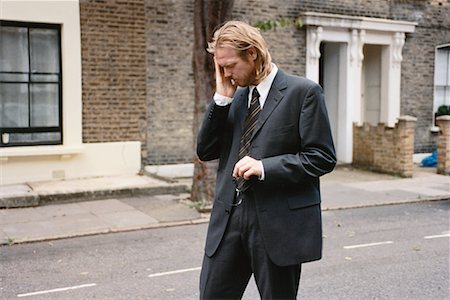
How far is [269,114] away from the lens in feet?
9.69

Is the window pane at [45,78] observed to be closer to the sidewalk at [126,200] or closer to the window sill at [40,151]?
the window sill at [40,151]

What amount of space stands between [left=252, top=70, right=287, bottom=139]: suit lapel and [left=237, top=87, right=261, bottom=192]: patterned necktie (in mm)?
36

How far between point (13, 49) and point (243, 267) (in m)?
9.11

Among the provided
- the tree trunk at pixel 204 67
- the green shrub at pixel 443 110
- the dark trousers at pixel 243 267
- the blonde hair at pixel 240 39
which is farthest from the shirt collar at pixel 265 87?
the green shrub at pixel 443 110

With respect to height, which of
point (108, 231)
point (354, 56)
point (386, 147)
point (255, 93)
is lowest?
point (108, 231)

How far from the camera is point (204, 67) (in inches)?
372

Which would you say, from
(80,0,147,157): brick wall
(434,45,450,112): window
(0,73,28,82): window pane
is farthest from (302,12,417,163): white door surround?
(0,73,28,82): window pane

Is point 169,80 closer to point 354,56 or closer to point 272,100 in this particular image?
point 354,56

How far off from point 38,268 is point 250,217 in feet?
13.7

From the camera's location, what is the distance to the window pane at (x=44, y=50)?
1109 cm

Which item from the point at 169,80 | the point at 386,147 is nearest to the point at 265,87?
the point at 169,80

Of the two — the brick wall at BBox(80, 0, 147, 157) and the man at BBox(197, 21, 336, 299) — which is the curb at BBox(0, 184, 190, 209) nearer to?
the brick wall at BBox(80, 0, 147, 157)

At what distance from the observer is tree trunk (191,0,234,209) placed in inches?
A: 367

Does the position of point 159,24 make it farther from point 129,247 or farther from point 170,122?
point 129,247
